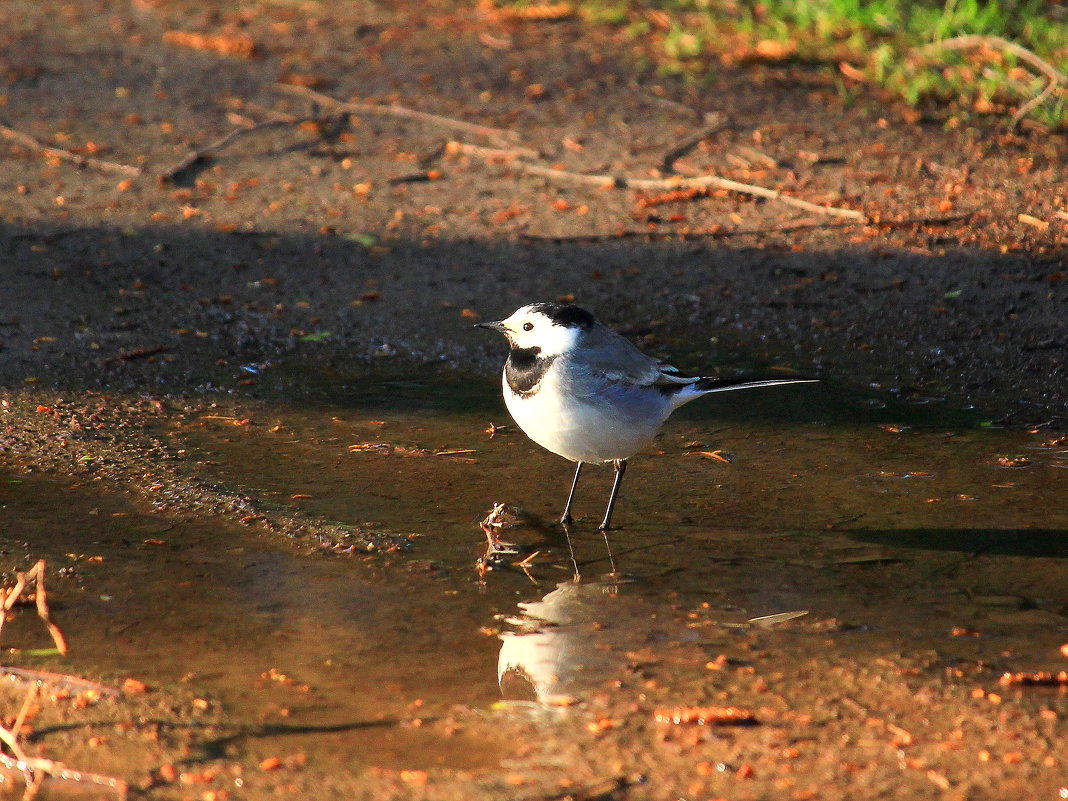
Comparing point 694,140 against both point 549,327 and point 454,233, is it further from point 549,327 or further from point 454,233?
point 549,327

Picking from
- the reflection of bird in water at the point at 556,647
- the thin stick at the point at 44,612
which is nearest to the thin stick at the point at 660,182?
the reflection of bird in water at the point at 556,647

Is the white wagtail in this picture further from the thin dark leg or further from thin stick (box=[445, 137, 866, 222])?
thin stick (box=[445, 137, 866, 222])

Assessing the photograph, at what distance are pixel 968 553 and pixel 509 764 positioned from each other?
2277 mm

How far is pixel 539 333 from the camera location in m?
5.42

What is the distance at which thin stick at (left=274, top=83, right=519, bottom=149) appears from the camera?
31.8ft

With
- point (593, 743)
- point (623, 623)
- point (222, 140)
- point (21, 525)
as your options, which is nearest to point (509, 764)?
point (593, 743)

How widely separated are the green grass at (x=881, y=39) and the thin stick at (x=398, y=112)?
6.09 ft

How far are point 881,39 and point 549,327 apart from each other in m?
6.62

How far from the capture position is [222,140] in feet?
31.6

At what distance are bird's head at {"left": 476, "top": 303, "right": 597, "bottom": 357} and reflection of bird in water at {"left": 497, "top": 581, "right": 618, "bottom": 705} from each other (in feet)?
3.56

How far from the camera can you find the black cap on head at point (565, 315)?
17.7ft

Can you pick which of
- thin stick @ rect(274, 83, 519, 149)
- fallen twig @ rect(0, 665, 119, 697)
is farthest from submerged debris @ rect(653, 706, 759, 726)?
thin stick @ rect(274, 83, 519, 149)

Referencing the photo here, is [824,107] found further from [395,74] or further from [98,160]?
[98,160]

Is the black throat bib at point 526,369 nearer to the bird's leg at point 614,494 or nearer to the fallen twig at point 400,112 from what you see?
the bird's leg at point 614,494
